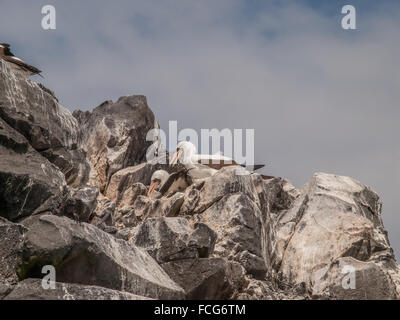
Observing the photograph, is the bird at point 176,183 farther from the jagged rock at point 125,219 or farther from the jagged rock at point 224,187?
the jagged rock at point 224,187

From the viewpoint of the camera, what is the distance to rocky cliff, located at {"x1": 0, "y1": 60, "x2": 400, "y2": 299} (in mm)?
8516

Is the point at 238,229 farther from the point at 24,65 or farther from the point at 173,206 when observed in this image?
the point at 24,65

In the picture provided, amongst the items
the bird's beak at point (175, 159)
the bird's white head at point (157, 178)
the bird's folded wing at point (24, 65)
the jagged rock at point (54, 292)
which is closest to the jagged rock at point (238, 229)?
the bird's white head at point (157, 178)

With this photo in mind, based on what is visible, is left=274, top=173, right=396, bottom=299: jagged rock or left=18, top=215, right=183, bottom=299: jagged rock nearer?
left=18, top=215, right=183, bottom=299: jagged rock

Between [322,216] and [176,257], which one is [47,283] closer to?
[176,257]

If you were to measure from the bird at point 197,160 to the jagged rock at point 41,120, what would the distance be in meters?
7.66

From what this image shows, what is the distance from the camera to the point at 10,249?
8.86 metres

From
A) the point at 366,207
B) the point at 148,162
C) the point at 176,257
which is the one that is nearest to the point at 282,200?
the point at 366,207

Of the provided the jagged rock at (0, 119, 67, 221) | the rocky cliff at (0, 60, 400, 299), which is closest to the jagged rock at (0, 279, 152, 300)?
the rocky cliff at (0, 60, 400, 299)

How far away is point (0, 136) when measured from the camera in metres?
10.4

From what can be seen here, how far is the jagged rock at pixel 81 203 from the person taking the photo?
11906 millimetres

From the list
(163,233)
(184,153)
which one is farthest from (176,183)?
(163,233)

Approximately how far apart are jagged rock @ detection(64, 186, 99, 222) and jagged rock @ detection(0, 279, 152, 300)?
13.2 ft

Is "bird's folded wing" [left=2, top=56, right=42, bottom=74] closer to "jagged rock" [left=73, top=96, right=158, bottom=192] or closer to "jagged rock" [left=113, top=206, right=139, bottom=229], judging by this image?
"jagged rock" [left=113, top=206, right=139, bottom=229]
